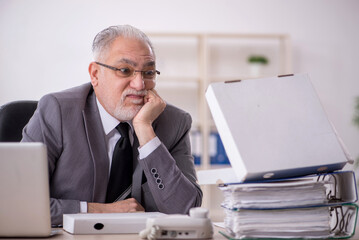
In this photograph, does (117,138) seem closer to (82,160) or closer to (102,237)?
(82,160)

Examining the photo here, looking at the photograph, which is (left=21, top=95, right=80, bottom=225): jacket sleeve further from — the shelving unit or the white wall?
the white wall

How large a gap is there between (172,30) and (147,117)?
2.87 m

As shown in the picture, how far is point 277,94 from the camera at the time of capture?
50.8 inches

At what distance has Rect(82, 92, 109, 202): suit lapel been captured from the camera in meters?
1.87

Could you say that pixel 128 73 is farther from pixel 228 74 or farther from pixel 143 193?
pixel 228 74

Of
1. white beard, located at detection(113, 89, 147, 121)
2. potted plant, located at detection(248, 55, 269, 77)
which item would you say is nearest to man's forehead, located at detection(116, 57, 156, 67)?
white beard, located at detection(113, 89, 147, 121)

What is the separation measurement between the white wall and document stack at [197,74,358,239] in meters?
3.50

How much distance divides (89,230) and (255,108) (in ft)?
1.80

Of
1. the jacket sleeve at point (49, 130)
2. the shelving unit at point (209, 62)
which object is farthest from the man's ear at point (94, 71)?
the shelving unit at point (209, 62)

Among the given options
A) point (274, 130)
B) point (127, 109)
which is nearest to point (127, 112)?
point (127, 109)

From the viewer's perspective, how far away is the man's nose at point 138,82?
196 cm

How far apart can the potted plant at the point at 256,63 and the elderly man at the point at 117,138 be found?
8.62 ft

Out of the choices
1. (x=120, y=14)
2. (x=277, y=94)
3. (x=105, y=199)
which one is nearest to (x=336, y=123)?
(x=120, y=14)

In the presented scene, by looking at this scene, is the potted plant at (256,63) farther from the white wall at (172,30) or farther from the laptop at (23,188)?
the laptop at (23,188)
